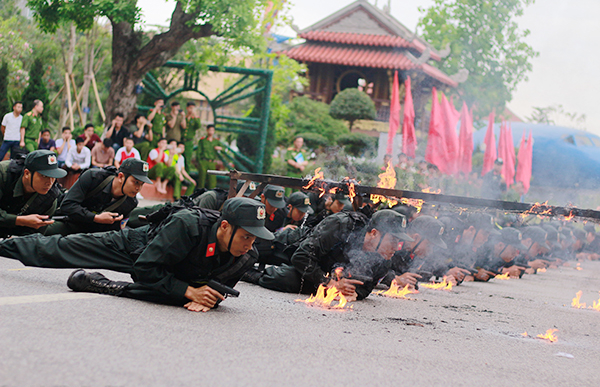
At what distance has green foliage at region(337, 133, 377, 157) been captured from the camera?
22.7 metres

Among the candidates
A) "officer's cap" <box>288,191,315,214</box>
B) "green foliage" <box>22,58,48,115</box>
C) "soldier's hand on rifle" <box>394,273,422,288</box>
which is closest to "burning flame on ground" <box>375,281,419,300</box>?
"soldier's hand on rifle" <box>394,273,422,288</box>

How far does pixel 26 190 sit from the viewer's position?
6230 mm

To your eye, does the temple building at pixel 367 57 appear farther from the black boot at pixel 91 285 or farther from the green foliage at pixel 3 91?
the black boot at pixel 91 285

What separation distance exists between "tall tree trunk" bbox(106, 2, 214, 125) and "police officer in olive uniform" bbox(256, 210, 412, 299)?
935 cm

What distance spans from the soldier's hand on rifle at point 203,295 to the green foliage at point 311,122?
713 inches

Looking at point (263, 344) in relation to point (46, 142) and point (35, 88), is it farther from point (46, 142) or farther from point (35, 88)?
point (35, 88)

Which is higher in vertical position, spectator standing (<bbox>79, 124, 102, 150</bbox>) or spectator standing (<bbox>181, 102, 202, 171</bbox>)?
spectator standing (<bbox>181, 102, 202, 171</bbox>)

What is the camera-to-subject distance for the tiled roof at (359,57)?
1068 inches

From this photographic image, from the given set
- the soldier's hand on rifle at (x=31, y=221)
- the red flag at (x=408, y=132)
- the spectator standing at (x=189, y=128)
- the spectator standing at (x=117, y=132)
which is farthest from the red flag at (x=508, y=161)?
the soldier's hand on rifle at (x=31, y=221)

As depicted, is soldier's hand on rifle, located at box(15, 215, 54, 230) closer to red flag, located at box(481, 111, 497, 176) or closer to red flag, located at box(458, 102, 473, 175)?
red flag, located at box(458, 102, 473, 175)

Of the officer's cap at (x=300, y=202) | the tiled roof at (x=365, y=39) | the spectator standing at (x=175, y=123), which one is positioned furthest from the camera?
the tiled roof at (x=365, y=39)

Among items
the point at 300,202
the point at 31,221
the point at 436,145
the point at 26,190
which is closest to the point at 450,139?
the point at 436,145

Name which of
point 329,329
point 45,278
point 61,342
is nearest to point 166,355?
point 61,342

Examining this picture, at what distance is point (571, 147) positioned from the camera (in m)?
24.4
